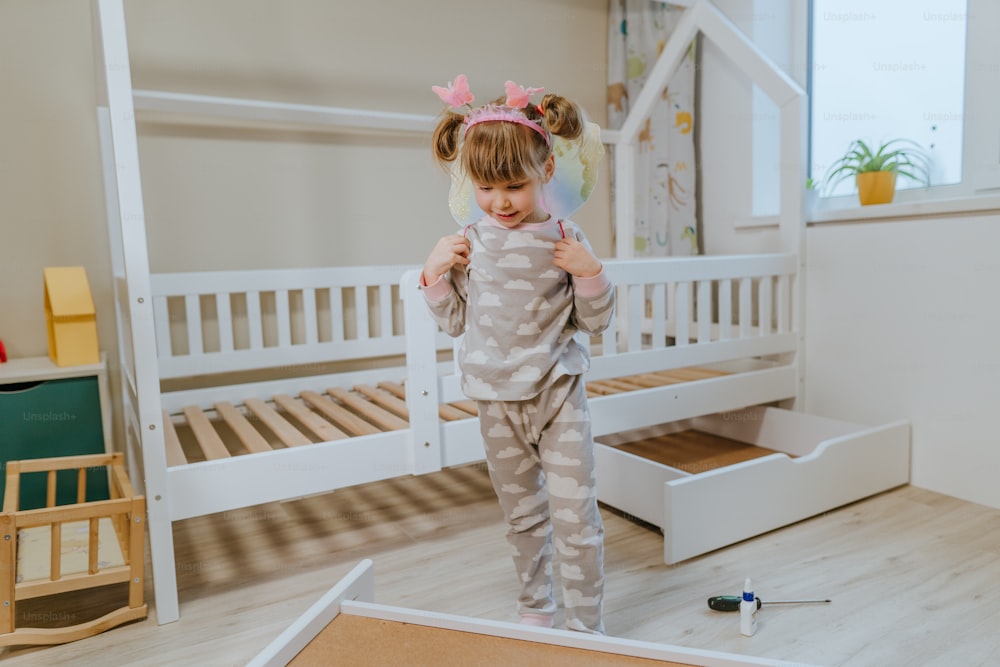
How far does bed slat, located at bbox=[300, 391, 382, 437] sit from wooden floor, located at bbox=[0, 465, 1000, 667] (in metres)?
0.27

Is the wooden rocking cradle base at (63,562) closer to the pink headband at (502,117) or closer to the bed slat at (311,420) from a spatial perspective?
the bed slat at (311,420)

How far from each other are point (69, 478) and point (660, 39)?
86.7 inches

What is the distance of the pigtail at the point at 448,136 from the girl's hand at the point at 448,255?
0.12 m

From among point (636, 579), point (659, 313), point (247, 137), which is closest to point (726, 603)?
point (636, 579)

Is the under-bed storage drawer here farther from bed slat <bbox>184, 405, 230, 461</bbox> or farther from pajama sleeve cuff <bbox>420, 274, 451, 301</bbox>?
bed slat <bbox>184, 405, 230, 461</bbox>

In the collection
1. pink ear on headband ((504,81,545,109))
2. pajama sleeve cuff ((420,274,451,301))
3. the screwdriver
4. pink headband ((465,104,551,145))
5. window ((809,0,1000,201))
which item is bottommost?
the screwdriver

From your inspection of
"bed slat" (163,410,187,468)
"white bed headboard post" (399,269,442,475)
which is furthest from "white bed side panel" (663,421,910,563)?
"bed slat" (163,410,187,468)

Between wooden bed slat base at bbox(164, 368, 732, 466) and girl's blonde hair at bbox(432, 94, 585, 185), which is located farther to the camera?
wooden bed slat base at bbox(164, 368, 732, 466)

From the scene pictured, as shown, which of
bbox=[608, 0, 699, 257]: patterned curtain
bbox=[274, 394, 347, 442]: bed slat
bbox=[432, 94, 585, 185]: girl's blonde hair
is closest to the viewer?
bbox=[432, 94, 585, 185]: girl's blonde hair

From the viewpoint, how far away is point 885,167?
1966mm

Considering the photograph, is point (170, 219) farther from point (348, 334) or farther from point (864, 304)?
point (864, 304)

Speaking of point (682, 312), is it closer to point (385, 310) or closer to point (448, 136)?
point (385, 310)

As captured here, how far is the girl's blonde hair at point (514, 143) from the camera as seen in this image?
3.13 feet

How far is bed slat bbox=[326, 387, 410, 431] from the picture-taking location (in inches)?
61.7
